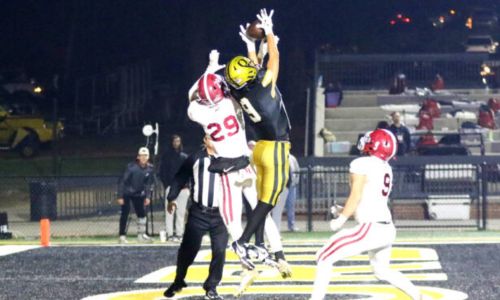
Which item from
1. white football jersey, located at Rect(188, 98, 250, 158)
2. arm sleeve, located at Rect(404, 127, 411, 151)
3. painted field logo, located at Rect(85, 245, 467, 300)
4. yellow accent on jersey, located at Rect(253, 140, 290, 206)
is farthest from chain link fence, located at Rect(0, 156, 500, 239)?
yellow accent on jersey, located at Rect(253, 140, 290, 206)

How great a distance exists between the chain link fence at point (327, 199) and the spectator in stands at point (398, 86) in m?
10.4

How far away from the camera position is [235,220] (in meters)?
16.6

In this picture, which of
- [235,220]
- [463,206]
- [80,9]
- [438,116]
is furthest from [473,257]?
[80,9]

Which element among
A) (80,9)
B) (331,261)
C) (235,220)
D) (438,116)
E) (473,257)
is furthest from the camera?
(80,9)

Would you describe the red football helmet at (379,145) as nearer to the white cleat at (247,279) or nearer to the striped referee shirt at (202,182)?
the white cleat at (247,279)

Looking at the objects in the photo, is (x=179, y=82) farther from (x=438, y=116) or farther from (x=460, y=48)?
(x=438, y=116)

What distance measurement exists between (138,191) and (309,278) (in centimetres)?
658

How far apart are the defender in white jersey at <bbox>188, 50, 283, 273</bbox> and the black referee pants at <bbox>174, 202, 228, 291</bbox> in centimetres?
33

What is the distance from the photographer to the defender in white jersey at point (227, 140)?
16328 millimetres

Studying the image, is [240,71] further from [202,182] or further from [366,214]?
[366,214]

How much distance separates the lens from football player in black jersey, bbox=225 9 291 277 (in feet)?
52.0

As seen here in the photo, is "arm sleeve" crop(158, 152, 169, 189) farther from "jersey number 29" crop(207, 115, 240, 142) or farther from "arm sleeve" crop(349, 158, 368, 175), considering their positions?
"arm sleeve" crop(349, 158, 368, 175)

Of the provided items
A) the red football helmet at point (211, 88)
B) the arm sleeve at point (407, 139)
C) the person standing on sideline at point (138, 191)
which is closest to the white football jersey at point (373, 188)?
the red football helmet at point (211, 88)

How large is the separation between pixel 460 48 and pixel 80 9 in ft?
42.7
